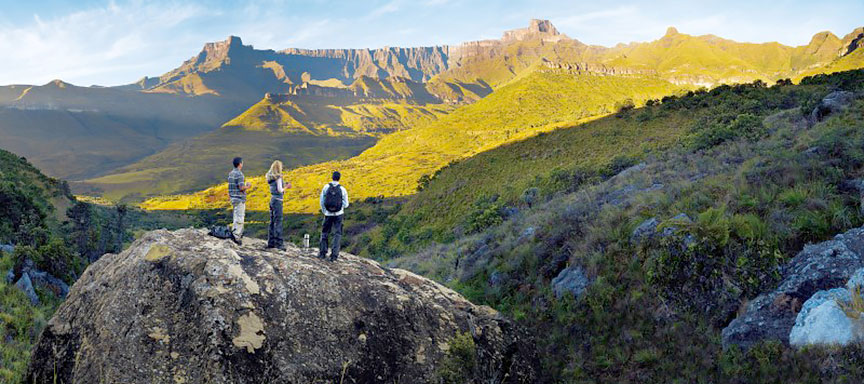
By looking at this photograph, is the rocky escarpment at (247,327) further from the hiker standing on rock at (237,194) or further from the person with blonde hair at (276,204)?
the hiker standing on rock at (237,194)

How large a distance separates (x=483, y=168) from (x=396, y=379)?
39946 millimetres

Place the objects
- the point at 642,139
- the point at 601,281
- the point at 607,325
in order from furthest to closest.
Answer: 1. the point at 642,139
2. the point at 601,281
3. the point at 607,325

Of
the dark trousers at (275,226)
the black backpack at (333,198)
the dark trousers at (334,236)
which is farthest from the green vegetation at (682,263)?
the dark trousers at (275,226)

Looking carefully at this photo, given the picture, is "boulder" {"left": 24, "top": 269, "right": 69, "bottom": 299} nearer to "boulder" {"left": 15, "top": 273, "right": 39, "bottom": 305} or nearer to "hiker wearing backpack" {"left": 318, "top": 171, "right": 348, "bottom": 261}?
"boulder" {"left": 15, "top": 273, "right": 39, "bottom": 305}

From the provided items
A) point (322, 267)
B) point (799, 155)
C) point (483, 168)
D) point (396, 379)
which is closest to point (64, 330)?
point (322, 267)

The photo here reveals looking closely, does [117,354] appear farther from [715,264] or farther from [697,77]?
[697,77]

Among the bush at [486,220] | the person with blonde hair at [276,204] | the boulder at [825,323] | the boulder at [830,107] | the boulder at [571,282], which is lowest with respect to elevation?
the bush at [486,220]

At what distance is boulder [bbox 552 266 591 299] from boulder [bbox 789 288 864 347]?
3.80 m

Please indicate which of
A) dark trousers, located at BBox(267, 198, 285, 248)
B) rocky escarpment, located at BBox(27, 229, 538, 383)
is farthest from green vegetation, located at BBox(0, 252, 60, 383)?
dark trousers, located at BBox(267, 198, 285, 248)

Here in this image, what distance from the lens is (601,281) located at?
8.80m

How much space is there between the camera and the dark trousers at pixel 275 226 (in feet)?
30.2

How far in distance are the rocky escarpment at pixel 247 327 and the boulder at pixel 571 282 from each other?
78.1 inches

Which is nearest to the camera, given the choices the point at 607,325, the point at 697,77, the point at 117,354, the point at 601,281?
the point at 117,354

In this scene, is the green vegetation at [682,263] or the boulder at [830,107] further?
the boulder at [830,107]
